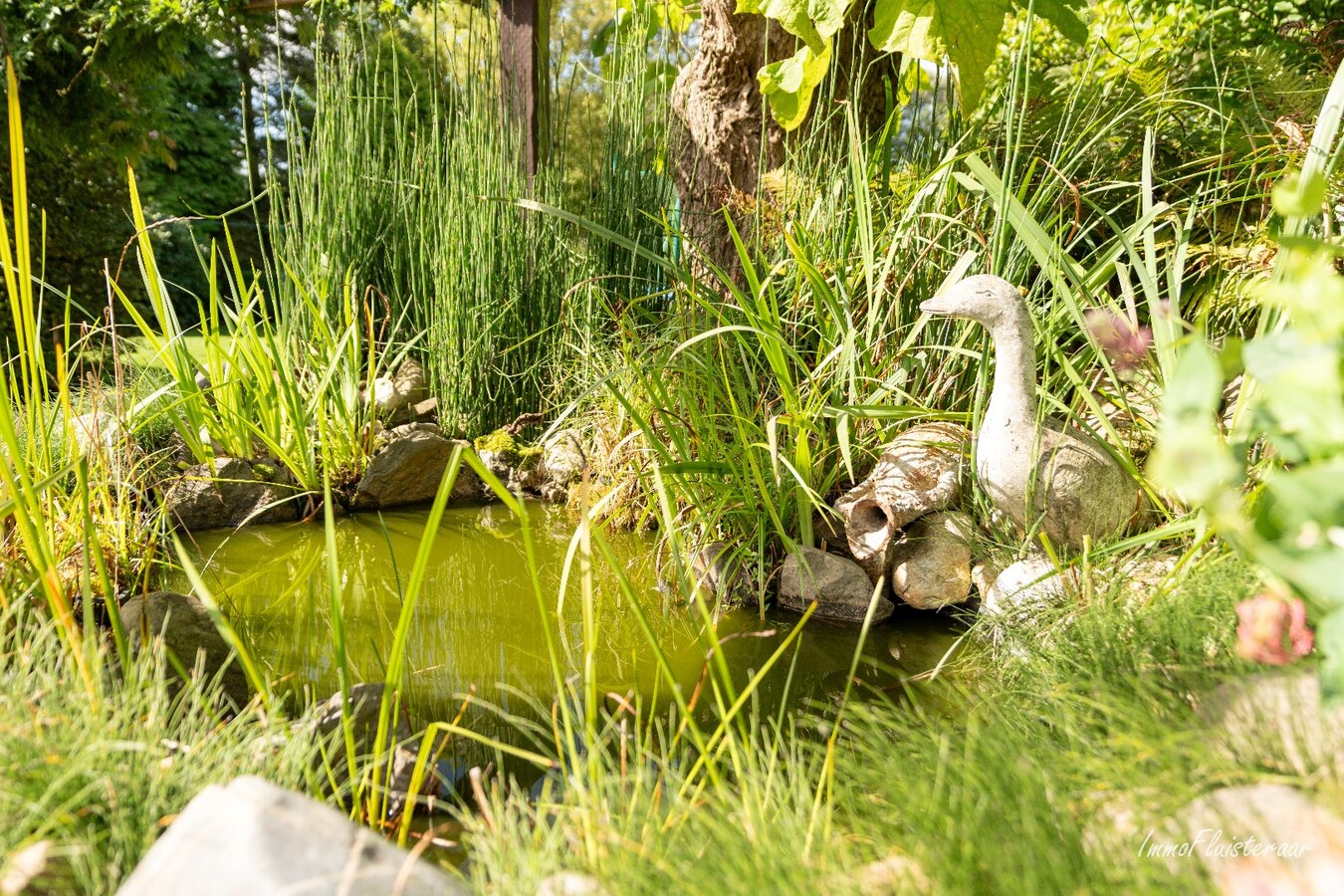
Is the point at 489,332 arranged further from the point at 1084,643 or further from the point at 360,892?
the point at 360,892

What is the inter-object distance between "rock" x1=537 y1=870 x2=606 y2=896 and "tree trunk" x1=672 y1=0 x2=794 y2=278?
8.51 ft

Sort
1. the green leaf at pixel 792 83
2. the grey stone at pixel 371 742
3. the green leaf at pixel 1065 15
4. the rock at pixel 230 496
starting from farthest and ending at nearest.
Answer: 1. the rock at pixel 230 496
2. the green leaf at pixel 792 83
3. the green leaf at pixel 1065 15
4. the grey stone at pixel 371 742

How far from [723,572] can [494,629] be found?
531 mm

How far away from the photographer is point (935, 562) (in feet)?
6.72

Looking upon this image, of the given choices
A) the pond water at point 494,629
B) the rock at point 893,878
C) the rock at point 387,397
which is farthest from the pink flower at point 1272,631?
the rock at point 387,397

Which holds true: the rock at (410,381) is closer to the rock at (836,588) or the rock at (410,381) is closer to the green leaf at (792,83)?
the green leaf at (792,83)

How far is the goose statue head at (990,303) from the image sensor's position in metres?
1.78

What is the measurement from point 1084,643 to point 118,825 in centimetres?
119

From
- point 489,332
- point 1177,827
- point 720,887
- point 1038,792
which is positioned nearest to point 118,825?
point 720,887

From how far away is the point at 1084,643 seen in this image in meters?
1.26

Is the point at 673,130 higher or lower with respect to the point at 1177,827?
higher

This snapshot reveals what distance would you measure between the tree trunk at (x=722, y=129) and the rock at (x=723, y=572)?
53.6 inches

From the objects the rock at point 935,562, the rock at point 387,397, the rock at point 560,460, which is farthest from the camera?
the rock at point 387,397

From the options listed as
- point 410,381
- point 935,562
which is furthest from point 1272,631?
point 410,381
